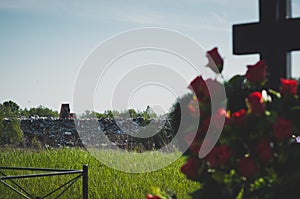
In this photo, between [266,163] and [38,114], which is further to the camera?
[38,114]

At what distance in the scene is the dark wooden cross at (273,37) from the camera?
166cm

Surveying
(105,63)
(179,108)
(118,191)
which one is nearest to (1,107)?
(118,191)

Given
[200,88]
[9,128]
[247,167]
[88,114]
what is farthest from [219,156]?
[9,128]

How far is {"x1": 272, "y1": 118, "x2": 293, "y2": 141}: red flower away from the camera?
1.42m

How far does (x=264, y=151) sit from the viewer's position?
4.72ft

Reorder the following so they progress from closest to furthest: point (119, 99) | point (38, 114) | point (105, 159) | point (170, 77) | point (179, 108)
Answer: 1. point (179, 108)
2. point (170, 77)
3. point (119, 99)
4. point (105, 159)
5. point (38, 114)

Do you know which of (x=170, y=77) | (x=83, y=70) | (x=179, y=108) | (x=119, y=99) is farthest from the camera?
(x=119, y=99)

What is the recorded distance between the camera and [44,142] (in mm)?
7051

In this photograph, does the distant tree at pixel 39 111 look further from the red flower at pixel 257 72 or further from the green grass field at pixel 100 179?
the red flower at pixel 257 72

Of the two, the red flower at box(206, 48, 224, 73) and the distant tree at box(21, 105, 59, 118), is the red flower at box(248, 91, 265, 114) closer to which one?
the red flower at box(206, 48, 224, 73)

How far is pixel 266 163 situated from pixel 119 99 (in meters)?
2.43

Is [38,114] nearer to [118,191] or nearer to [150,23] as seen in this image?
[118,191]

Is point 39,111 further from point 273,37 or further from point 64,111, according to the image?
point 273,37

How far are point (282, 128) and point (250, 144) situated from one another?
0.11m
